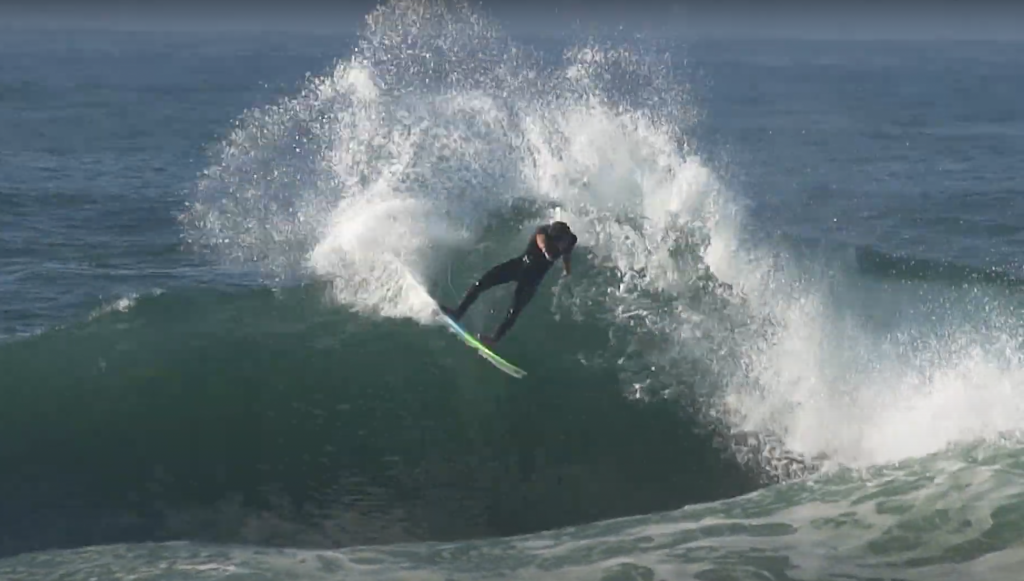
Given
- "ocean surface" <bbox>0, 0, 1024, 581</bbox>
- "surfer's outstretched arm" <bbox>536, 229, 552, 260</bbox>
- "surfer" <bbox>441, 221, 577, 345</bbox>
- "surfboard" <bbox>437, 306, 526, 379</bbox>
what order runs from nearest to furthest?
1. "ocean surface" <bbox>0, 0, 1024, 581</bbox>
2. "surfer's outstretched arm" <bbox>536, 229, 552, 260</bbox>
3. "surfer" <bbox>441, 221, 577, 345</bbox>
4. "surfboard" <bbox>437, 306, 526, 379</bbox>

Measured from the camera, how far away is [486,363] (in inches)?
492

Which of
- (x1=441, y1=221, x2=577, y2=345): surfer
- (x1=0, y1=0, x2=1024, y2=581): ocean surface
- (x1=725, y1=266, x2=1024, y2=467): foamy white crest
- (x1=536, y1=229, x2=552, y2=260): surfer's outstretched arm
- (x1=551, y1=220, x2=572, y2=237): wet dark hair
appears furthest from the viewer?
(x1=441, y1=221, x2=577, y2=345): surfer

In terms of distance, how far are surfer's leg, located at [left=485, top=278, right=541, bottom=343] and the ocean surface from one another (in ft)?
1.86

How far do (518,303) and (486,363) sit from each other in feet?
2.97

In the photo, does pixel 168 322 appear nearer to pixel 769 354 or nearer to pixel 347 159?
pixel 347 159

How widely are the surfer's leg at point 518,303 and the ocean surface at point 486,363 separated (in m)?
0.57

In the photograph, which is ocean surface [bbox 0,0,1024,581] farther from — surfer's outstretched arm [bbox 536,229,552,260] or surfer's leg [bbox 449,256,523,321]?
surfer's outstretched arm [bbox 536,229,552,260]

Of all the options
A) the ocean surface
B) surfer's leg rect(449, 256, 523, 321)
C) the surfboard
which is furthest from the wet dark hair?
the ocean surface

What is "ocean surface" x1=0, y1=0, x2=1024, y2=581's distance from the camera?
8.70 meters

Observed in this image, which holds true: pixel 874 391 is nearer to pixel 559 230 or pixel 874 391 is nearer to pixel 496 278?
pixel 559 230

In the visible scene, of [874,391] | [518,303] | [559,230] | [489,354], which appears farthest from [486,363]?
[874,391]

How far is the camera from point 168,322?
13539mm

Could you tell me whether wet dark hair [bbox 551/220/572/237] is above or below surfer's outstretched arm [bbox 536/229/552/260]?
above

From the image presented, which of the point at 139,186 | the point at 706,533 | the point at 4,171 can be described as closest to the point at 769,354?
the point at 706,533
